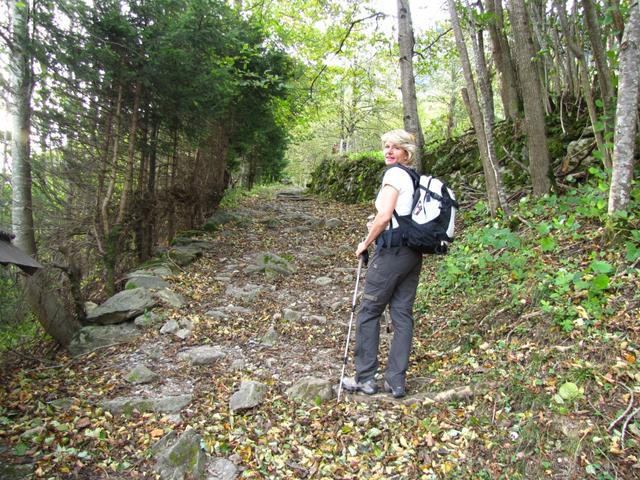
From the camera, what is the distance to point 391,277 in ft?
11.4

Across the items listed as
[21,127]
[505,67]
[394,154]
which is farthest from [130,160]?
[505,67]

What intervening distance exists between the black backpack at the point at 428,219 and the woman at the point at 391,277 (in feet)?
0.17

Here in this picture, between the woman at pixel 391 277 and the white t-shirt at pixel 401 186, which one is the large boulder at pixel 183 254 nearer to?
the woman at pixel 391 277

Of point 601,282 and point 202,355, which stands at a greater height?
point 601,282

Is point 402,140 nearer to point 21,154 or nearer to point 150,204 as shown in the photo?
point 150,204

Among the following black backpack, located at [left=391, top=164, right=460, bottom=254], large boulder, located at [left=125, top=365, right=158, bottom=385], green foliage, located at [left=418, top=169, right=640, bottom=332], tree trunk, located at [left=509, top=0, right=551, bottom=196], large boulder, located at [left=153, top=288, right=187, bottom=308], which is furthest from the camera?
tree trunk, located at [left=509, top=0, right=551, bottom=196]

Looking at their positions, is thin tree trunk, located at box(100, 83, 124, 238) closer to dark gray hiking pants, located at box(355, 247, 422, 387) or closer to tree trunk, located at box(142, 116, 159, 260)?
tree trunk, located at box(142, 116, 159, 260)

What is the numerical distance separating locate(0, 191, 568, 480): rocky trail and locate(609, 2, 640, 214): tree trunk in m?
2.19

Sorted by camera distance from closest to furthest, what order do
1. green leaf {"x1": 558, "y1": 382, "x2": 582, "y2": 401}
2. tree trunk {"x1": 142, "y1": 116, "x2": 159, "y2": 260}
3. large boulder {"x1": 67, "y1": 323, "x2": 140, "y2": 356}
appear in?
1. green leaf {"x1": 558, "y1": 382, "x2": 582, "y2": 401}
2. large boulder {"x1": 67, "y1": 323, "x2": 140, "y2": 356}
3. tree trunk {"x1": 142, "y1": 116, "x2": 159, "y2": 260}

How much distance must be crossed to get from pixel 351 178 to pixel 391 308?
11627 mm

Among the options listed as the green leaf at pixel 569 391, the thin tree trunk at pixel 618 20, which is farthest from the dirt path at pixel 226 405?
the thin tree trunk at pixel 618 20

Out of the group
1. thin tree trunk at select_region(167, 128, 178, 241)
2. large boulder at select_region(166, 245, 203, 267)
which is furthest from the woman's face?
thin tree trunk at select_region(167, 128, 178, 241)

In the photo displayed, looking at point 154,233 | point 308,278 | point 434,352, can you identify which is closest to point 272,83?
point 154,233

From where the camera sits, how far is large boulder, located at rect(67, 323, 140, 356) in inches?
189
